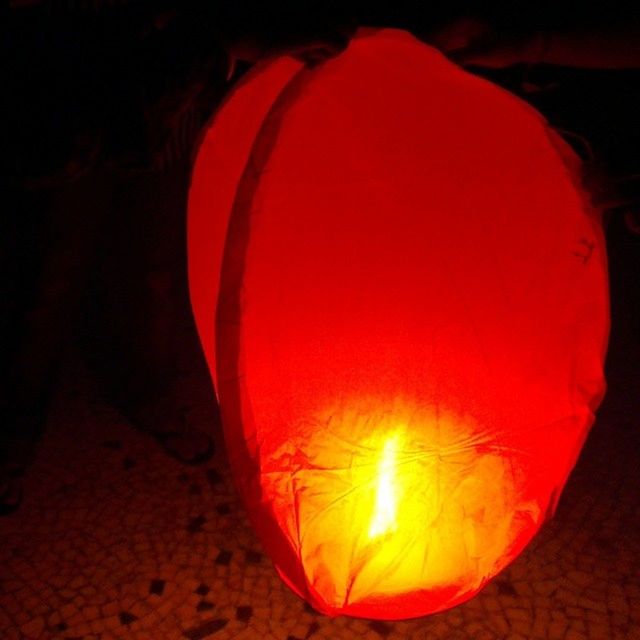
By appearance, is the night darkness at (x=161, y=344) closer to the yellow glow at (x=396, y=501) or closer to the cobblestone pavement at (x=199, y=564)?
the cobblestone pavement at (x=199, y=564)

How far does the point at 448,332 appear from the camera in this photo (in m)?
1.12

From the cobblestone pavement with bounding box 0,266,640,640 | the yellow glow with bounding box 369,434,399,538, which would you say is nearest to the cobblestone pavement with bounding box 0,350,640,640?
the cobblestone pavement with bounding box 0,266,640,640

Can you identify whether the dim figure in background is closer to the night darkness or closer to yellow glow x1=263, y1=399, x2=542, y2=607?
the night darkness

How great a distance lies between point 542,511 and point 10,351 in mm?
1286

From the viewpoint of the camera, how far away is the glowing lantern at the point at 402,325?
103 cm

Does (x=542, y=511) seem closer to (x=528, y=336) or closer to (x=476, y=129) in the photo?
(x=528, y=336)

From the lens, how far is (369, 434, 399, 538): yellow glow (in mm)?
1090

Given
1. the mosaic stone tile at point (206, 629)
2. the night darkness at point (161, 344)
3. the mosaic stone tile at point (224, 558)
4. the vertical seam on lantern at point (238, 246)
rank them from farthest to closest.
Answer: the mosaic stone tile at point (224, 558)
the mosaic stone tile at point (206, 629)
the night darkness at point (161, 344)
the vertical seam on lantern at point (238, 246)

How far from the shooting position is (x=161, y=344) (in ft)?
6.02

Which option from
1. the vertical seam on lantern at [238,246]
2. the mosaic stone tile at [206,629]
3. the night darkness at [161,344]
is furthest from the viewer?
the mosaic stone tile at [206,629]

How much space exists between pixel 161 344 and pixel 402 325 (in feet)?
3.06

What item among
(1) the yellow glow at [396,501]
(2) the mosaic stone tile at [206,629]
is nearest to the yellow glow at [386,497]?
(1) the yellow glow at [396,501]

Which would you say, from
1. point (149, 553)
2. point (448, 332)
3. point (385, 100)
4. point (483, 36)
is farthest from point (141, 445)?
point (483, 36)

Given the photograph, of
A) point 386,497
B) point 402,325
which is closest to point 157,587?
point 386,497
